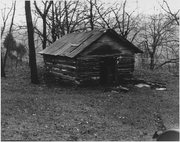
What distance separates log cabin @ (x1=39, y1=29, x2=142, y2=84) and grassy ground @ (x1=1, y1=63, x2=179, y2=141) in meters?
1.15

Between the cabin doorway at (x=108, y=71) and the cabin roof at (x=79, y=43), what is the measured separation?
4.82 feet

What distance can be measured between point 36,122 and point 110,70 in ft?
30.8

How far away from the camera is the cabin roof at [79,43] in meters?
18.0

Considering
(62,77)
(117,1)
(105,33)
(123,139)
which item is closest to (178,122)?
(123,139)

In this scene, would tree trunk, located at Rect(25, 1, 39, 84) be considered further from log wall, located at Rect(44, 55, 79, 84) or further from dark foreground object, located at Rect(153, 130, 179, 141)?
dark foreground object, located at Rect(153, 130, 179, 141)

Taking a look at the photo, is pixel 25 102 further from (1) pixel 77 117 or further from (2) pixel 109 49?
(2) pixel 109 49

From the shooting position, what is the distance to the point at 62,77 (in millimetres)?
19703

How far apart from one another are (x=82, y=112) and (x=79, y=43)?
7.08m

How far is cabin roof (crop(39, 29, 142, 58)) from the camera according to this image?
17984 mm

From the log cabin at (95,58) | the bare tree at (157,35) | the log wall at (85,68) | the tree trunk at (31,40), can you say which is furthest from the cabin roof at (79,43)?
the bare tree at (157,35)

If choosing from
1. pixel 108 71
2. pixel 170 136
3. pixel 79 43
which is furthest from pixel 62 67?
pixel 170 136

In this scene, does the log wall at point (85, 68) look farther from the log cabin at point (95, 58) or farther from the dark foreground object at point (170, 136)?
the dark foreground object at point (170, 136)

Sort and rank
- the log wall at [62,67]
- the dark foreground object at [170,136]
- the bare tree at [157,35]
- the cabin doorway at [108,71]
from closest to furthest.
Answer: the dark foreground object at [170,136] → the log wall at [62,67] → the cabin doorway at [108,71] → the bare tree at [157,35]

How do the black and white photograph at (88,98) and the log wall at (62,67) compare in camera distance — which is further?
the log wall at (62,67)
